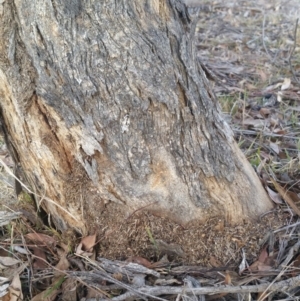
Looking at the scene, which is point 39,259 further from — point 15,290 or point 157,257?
point 157,257

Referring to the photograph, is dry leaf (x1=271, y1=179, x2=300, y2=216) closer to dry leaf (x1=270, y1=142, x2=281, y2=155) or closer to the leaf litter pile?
the leaf litter pile

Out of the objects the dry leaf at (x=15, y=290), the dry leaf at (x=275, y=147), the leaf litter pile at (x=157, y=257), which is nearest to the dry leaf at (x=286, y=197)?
the leaf litter pile at (x=157, y=257)

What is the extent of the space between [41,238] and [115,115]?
55cm

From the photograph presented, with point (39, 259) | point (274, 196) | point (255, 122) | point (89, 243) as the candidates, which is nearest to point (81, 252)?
point (89, 243)

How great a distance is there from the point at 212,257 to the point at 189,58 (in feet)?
2.14

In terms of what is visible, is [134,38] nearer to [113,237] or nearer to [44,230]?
[113,237]

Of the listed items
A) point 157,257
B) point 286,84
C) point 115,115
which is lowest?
point 286,84

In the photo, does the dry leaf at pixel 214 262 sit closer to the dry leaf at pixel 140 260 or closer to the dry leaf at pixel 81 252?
the dry leaf at pixel 140 260

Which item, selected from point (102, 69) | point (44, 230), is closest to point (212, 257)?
point (44, 230)

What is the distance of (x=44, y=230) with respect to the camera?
1.67 m

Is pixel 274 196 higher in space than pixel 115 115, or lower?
lower

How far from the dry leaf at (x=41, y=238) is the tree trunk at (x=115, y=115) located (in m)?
0.06

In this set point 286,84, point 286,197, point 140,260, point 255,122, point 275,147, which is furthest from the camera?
point 286,84

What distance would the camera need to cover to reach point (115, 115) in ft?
4.50
